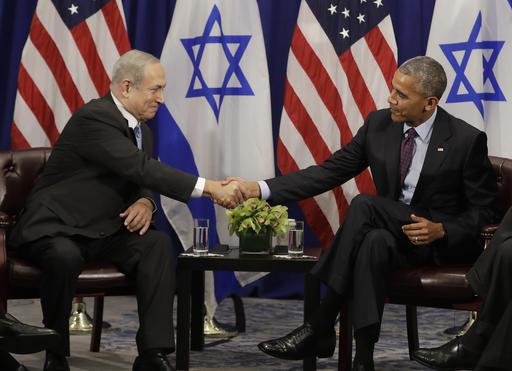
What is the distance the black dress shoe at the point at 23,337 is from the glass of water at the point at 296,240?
1288 mm

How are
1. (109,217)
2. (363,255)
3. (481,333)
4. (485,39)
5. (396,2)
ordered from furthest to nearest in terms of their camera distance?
(396,2)
(485,39)
(109,217)
(363,255)
(481,333)

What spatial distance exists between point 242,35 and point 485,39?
1471 millimetres

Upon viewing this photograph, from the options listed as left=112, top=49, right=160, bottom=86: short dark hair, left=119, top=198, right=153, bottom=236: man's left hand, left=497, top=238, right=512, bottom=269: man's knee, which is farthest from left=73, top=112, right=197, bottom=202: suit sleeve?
left=497, top=238, right=512, bottom=269: man's knee

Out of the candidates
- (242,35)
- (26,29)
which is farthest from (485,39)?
(26,29)

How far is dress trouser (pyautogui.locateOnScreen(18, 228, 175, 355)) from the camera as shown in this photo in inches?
175

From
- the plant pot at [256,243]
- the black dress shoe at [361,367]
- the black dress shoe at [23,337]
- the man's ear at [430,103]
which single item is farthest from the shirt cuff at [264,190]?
the black dress shoe at [23,337]

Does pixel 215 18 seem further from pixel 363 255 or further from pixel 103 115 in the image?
pixel 363 255

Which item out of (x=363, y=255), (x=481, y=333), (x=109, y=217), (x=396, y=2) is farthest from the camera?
(x=396, y=2)

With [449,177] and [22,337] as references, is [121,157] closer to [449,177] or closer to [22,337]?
[22,337]

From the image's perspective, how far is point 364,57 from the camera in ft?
20.5

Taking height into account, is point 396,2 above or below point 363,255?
above

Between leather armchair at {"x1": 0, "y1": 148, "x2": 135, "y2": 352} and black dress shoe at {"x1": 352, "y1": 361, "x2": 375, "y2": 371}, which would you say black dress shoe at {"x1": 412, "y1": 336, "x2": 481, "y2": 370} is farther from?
leather armchair at {"x1": 0, "y1": 148, "x2": 135, "y2": 352}

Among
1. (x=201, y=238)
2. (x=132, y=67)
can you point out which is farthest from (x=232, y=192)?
(x=132, y=67)

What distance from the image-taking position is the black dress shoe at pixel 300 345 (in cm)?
459
